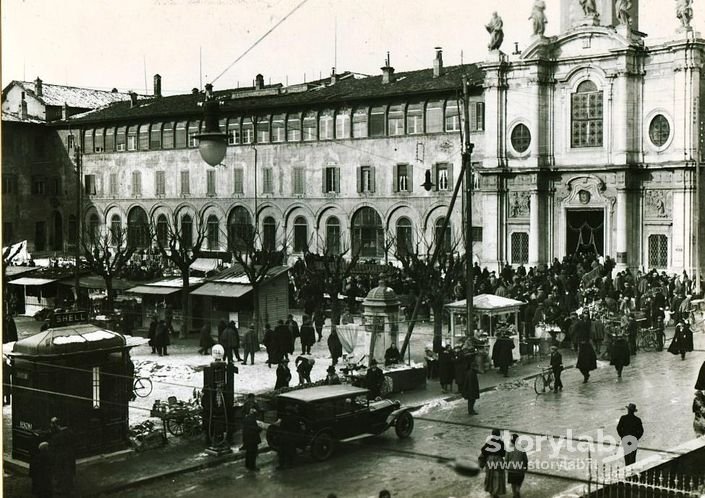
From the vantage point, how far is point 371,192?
4619 cm

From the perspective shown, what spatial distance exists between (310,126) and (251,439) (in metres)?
34.9

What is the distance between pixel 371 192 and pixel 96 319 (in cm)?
2199

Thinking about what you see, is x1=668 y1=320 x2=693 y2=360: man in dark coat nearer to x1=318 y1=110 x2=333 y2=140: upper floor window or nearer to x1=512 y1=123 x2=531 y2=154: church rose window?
x1=512 y1=123 x2=531 y2=154: church rose window

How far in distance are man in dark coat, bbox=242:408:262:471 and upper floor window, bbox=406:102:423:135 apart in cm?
3120

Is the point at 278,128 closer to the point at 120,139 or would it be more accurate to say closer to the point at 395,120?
the point at 395,120

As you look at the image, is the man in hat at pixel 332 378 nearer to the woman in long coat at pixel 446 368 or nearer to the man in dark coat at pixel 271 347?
the woman in long coat at pixel 446 368

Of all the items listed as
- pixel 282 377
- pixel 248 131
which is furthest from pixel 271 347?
pixel 248 131

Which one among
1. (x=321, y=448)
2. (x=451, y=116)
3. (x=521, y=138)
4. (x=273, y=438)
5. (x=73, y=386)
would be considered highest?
(x=451, y=116)

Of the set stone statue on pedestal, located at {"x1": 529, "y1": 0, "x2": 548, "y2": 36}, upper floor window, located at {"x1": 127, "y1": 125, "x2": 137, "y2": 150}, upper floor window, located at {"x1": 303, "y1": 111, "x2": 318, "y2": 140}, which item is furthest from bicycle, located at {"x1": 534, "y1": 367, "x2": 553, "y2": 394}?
upper floor window, located at {"x1": 127, "y1": 125, "x2": 137, "y2": 150}

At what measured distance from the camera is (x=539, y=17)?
1545 inches

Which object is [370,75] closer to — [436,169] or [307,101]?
[307,101]

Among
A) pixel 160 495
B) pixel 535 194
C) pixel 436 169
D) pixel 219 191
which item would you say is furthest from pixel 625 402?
pixel 219 191

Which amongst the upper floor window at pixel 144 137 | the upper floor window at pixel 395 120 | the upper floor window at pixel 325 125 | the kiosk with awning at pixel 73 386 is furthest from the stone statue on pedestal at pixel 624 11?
the upper floor window at pixel 144 137

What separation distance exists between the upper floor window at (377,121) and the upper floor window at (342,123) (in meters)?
1.50
